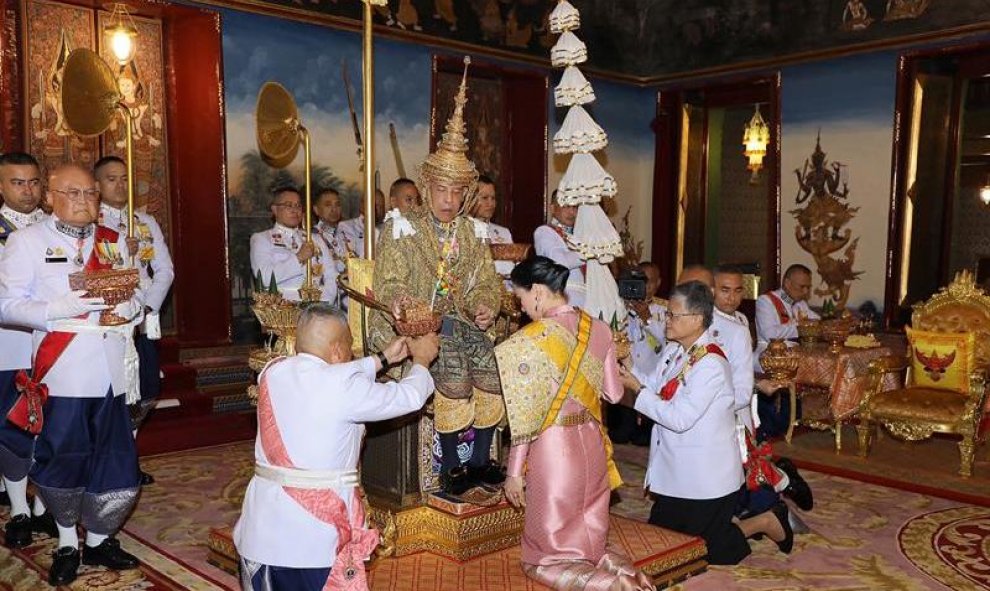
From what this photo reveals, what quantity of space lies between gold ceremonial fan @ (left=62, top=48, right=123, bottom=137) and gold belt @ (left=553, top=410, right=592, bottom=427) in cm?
303

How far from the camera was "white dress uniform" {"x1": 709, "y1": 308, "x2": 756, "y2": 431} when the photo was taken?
17.5ft

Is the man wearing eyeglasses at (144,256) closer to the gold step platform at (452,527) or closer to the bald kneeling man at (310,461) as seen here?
the gold step platform at (452,527)

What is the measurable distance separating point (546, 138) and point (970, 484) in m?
6.95

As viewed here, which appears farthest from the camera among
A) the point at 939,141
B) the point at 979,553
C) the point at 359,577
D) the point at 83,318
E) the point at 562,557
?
the point at 939,141

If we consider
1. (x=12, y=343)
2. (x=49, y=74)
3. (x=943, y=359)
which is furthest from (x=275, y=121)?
(x=943, y=359)

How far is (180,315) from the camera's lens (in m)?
9.37

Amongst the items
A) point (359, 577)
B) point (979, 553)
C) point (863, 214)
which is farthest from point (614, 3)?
point (359, 577)

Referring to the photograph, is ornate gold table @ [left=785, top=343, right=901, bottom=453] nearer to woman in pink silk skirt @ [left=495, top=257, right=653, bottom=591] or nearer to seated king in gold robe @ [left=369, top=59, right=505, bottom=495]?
seated king in gold robe @ [left=369, top=59, right=505, bottom=495]

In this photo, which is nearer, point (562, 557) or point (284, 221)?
point (562, 557)

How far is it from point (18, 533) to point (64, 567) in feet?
2.60

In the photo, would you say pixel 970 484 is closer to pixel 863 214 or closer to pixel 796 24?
pixel 863 214

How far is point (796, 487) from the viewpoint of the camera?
576cm

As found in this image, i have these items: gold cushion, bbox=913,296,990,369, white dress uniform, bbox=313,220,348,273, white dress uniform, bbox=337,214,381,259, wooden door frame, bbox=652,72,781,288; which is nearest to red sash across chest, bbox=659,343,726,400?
gold cushion, bbox=913,296,990,369

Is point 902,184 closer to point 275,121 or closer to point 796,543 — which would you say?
point 796,543
